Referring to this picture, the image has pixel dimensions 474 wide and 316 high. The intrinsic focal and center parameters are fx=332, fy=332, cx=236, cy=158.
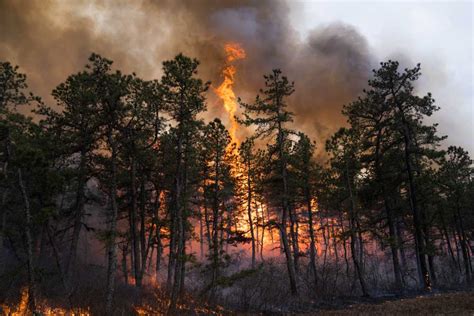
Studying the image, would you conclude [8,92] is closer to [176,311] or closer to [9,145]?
[9,145]

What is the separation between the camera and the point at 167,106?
19234 mm

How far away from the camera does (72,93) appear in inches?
742

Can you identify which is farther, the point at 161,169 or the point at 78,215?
the point at 161,169

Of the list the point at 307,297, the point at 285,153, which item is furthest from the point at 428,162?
the point at 307,297

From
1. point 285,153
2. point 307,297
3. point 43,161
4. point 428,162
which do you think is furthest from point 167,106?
point 428,162

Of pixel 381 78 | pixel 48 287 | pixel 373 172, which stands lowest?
pixel 48 287

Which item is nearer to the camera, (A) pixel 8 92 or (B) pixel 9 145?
(B) pixel 9 145

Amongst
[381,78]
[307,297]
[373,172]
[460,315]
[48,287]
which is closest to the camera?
[460,315]

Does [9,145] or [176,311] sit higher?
[9,145]

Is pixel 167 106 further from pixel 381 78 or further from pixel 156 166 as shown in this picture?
pixel 381 78

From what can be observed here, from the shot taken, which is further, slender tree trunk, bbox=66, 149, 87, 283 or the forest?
slender tree trunk, bbox=66, 149, 87, 283

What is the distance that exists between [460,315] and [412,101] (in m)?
15.4

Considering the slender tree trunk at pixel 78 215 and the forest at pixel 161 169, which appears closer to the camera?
the forest at pixel 161 169

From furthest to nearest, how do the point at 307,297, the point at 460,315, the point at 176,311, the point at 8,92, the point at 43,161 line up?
the point at 307,297 < the point at 8,92 < the point at 176,311 < the point at 43,161 < the point at 460,315
